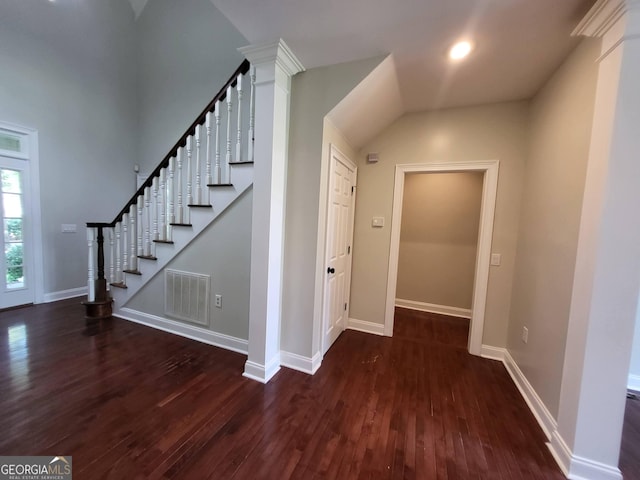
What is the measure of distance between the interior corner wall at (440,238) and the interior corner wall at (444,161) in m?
1.28

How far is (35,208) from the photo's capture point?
3.47 metres

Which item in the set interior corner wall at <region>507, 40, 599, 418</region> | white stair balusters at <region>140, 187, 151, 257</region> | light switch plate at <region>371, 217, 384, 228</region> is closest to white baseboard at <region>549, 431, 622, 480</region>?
interior corner wall at <region>507, 40, 599, 418</region>

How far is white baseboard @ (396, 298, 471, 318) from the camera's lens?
3.85 meters

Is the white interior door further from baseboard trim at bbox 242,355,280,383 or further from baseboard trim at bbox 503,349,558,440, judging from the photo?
baseboard trim at bbox 503,349,558,440

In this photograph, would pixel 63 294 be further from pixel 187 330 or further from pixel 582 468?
pixel 582 468

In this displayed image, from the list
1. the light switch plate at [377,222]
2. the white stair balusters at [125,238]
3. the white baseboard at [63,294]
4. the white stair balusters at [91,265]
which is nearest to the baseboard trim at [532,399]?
the light switch plate at [377,222]

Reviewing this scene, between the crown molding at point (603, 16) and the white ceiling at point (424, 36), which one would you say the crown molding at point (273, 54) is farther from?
the crown molding at point (603, 16)

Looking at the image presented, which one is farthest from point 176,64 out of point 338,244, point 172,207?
point 338,244

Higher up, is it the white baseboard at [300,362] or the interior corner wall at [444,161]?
the interior corner wall at [444,161]

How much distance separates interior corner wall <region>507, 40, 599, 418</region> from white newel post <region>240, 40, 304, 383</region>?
1.99 meters

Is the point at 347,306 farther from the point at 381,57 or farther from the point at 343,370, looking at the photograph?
the point at 381,57

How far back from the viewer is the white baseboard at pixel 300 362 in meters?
2.21

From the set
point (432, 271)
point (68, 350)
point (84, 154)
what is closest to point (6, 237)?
point (84, 154)

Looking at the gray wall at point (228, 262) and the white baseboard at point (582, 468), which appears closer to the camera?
the white baseboard at point (582, 468)
